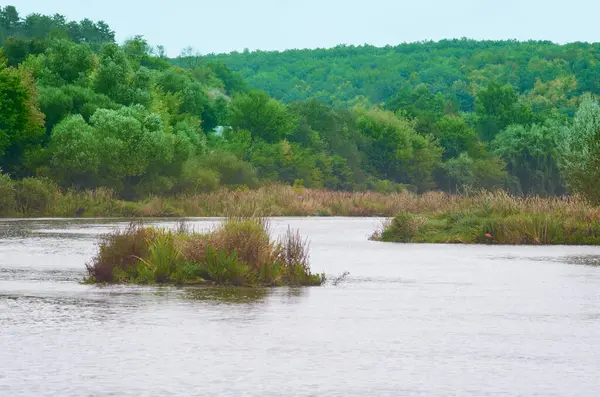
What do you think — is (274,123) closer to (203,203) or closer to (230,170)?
(230,170)

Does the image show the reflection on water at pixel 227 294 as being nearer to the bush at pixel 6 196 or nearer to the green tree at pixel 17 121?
the bush at pixel 6 196

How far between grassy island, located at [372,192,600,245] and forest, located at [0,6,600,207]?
13.0ft

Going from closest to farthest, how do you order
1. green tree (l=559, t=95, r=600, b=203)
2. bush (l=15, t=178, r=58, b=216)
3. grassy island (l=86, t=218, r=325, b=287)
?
grassy island (l=86, t=218, r=325, b=287) < green tree (l=559, t=95, r=600, b=203) < bush (l=15, t=178, r=58, b=216)

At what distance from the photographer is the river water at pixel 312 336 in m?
13.0

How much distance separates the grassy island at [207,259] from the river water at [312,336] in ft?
2.99

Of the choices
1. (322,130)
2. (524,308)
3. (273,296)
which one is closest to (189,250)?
(273,296)

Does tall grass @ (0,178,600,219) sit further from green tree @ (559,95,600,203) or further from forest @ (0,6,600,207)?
green tree @ (559,95,600,203)

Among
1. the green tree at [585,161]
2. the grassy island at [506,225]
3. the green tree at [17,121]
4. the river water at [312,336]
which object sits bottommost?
the river water at [312,336]

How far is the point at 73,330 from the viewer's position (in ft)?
56.5

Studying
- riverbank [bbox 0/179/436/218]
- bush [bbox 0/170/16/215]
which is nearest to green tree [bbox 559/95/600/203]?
riverbank [bbox 0/179/436/218]

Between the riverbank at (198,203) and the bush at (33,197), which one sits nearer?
the bush at (33,197)

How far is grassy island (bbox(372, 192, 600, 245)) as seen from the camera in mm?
44094

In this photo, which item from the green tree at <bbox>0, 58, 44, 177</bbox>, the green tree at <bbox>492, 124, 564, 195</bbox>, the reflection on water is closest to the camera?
the reflection on water

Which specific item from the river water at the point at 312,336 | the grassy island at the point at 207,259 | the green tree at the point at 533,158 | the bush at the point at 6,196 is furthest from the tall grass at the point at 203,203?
the green tree at the point at 533,158
